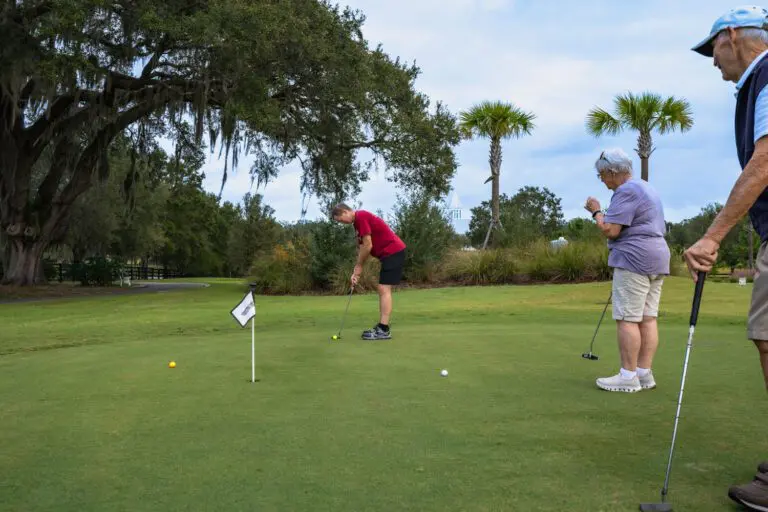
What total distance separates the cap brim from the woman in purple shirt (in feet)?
6.32

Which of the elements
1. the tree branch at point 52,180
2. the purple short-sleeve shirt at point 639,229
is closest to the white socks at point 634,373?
the purple short-sleeve shirt at point 639,229

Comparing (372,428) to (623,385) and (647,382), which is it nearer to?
(623,385)

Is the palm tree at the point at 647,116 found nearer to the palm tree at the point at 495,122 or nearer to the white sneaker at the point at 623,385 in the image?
the palm tree at the point at 495,122

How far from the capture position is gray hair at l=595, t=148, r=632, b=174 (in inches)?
201

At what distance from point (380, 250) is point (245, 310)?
325 centimetres

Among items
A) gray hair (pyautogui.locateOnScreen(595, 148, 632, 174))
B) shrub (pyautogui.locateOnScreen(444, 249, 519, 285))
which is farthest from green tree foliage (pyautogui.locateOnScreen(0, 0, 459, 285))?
gray hair (pyautogui.locateOnScreen(595, 148, 632, 174))

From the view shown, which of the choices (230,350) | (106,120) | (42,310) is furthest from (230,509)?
(106,120)

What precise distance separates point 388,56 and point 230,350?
19105mm

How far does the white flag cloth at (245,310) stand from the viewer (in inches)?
216

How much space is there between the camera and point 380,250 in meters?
8.58

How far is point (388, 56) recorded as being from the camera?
2422 cm

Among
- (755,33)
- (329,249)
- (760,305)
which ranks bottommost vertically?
(760,305)

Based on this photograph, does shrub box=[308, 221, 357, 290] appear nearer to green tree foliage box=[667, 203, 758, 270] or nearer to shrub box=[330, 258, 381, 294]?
shrub box=[330, 258, 381, 294]

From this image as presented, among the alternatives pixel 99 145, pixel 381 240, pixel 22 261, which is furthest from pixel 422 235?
pixel 22 261
